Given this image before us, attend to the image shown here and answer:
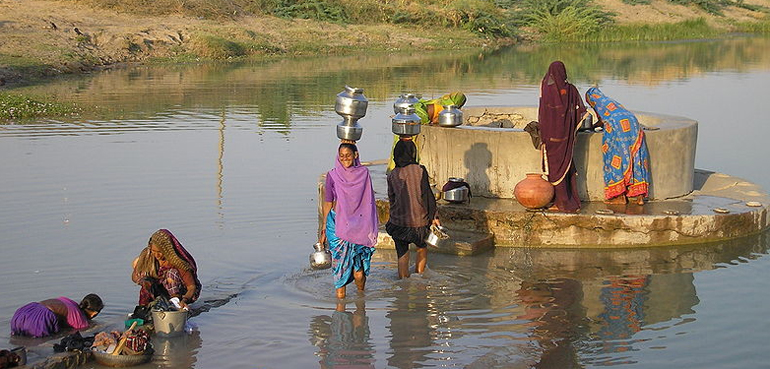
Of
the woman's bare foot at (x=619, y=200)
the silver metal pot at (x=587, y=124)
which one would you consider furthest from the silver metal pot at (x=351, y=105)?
the woman's bare foot at (x=619, y=200)

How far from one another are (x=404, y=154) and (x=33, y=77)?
61.7 feet

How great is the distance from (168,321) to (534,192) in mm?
4175

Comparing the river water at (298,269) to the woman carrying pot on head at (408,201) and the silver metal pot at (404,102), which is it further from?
the silver metal pot at (404,102)

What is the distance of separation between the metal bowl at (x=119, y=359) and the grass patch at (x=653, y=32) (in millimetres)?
43214

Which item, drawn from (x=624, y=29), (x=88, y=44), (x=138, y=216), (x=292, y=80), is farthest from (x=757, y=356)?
(x=624, y=29)

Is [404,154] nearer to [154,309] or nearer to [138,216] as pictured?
[154,309]

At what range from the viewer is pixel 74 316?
7.97 m

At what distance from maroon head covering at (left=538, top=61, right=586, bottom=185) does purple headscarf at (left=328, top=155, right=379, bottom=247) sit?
2706 mm

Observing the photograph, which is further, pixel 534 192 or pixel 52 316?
pixel 534 192

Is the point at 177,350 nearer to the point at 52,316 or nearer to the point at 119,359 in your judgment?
the point at 119,359

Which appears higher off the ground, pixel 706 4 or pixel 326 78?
pixel 706 4

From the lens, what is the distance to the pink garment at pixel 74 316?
7.96m

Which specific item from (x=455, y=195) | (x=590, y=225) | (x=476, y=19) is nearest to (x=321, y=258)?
(x=455, y=195)

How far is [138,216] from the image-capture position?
12.0m
